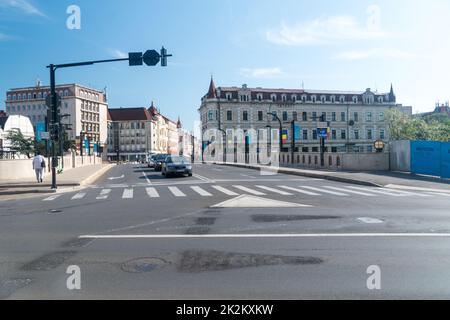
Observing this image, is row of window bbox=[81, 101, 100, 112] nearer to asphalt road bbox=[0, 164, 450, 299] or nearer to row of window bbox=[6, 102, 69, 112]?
row of window bbox=[6, 102, 69, 112]

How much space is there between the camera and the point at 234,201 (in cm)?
1320

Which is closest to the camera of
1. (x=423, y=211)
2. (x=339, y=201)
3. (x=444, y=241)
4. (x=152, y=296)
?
(x=152, y=296)

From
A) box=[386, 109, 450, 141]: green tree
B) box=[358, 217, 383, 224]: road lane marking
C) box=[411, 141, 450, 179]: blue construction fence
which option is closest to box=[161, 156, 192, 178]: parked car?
box=[411, 141, 450, 179]: blue construction fence

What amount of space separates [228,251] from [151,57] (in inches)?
473

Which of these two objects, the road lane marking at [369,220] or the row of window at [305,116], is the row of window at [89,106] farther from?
the road lane marking at [369,220]

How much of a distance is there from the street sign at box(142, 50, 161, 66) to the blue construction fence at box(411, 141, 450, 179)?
57.7 feet

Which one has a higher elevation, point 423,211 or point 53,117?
point 53,117

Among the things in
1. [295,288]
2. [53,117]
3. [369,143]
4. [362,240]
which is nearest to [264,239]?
[362,240]

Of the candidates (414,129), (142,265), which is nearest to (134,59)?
(142,265)

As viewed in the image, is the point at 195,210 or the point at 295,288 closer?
the point at 295,288

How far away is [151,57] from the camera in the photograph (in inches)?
639
